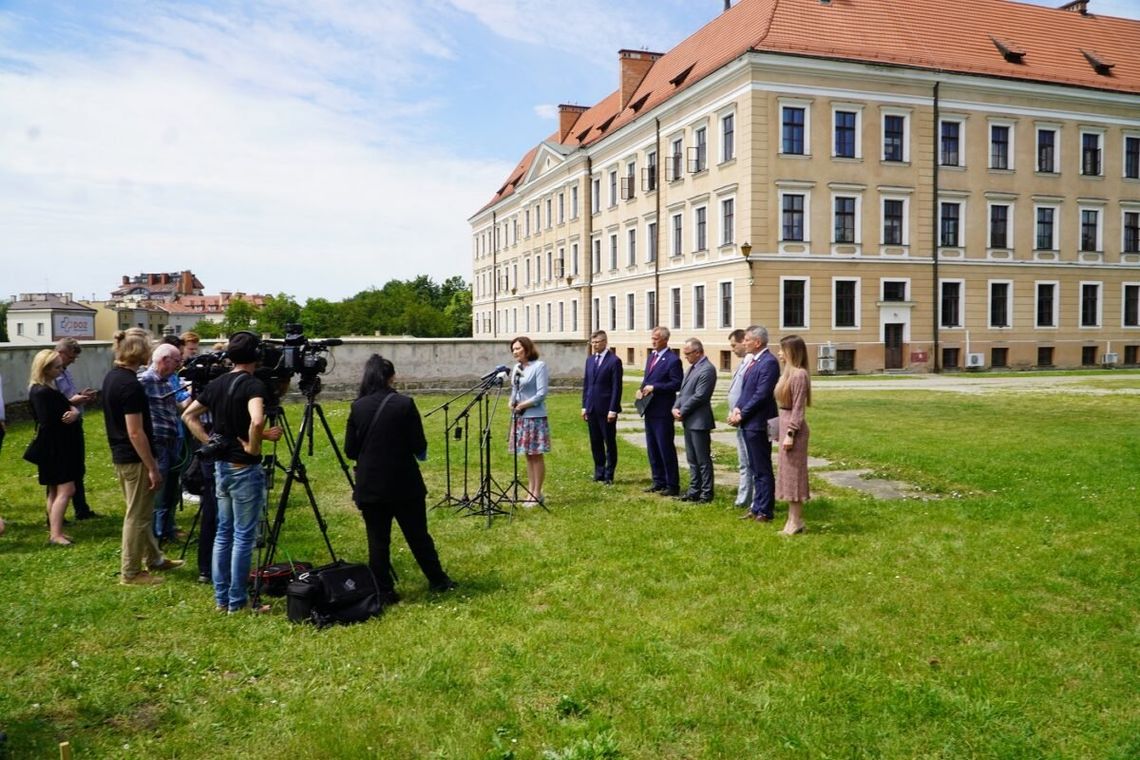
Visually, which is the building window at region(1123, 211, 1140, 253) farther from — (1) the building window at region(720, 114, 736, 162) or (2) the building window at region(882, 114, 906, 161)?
(1) the building window at region(720, 114, 736, 162)

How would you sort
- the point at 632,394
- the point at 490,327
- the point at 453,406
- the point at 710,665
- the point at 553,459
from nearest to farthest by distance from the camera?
the point at 710,665, the point at 553,459, the point at 453,406, the point at 632,394, the point at 490,327

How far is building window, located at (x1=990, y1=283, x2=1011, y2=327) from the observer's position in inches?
1480

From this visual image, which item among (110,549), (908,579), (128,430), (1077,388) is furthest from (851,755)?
(1077,388)

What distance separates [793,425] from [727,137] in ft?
98.5

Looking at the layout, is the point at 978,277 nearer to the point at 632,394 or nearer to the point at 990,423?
the point at 632,394

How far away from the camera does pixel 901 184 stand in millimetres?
35656

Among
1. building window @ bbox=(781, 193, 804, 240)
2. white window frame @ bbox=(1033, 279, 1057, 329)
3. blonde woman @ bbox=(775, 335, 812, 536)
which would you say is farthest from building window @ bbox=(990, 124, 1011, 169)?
blonde woman @ bbox=(775, 335, 812, 536)

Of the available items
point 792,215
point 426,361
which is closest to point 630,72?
point 792,215

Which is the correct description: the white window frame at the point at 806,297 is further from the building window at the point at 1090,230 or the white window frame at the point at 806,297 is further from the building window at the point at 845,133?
the building window at the point at 1090,230

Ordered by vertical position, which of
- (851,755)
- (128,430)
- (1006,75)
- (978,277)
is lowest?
(851,755)

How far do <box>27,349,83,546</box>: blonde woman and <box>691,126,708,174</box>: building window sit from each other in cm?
3231

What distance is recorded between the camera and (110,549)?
306 inches

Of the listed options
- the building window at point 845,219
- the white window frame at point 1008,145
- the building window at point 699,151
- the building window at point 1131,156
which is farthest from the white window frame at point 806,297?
the building window at point 1131,156

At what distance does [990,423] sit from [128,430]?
1539cm
